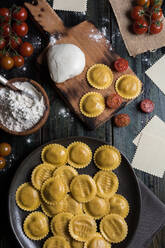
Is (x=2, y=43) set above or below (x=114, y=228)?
above

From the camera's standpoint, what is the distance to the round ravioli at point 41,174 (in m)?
2.13

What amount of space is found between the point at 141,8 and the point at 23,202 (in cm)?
154

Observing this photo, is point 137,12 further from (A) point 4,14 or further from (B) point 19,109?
(B) point 19,109

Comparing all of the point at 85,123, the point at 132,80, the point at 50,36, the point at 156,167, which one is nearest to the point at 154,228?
the point at 156,167

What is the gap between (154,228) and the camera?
2166mm

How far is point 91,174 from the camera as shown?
7.27 feet

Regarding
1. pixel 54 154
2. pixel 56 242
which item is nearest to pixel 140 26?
pixel 54 154

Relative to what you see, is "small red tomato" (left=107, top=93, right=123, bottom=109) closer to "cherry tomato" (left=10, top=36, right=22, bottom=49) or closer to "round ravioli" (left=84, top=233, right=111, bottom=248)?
"cherry tomato" (left=10, top=36, right=22, bottom=49)

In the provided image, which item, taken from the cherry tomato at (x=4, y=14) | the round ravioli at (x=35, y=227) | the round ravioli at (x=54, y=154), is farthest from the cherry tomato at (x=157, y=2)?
the round ravioli at (x=35, y=227)

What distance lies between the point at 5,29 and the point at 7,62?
0.79ft

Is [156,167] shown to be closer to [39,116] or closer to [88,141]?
[88,141]

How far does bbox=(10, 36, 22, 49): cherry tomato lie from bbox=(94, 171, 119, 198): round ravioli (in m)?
1.04

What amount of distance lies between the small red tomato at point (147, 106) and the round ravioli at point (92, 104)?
0.91ft

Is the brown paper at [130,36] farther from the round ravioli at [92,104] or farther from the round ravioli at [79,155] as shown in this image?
the round ravioli at [79,155]
